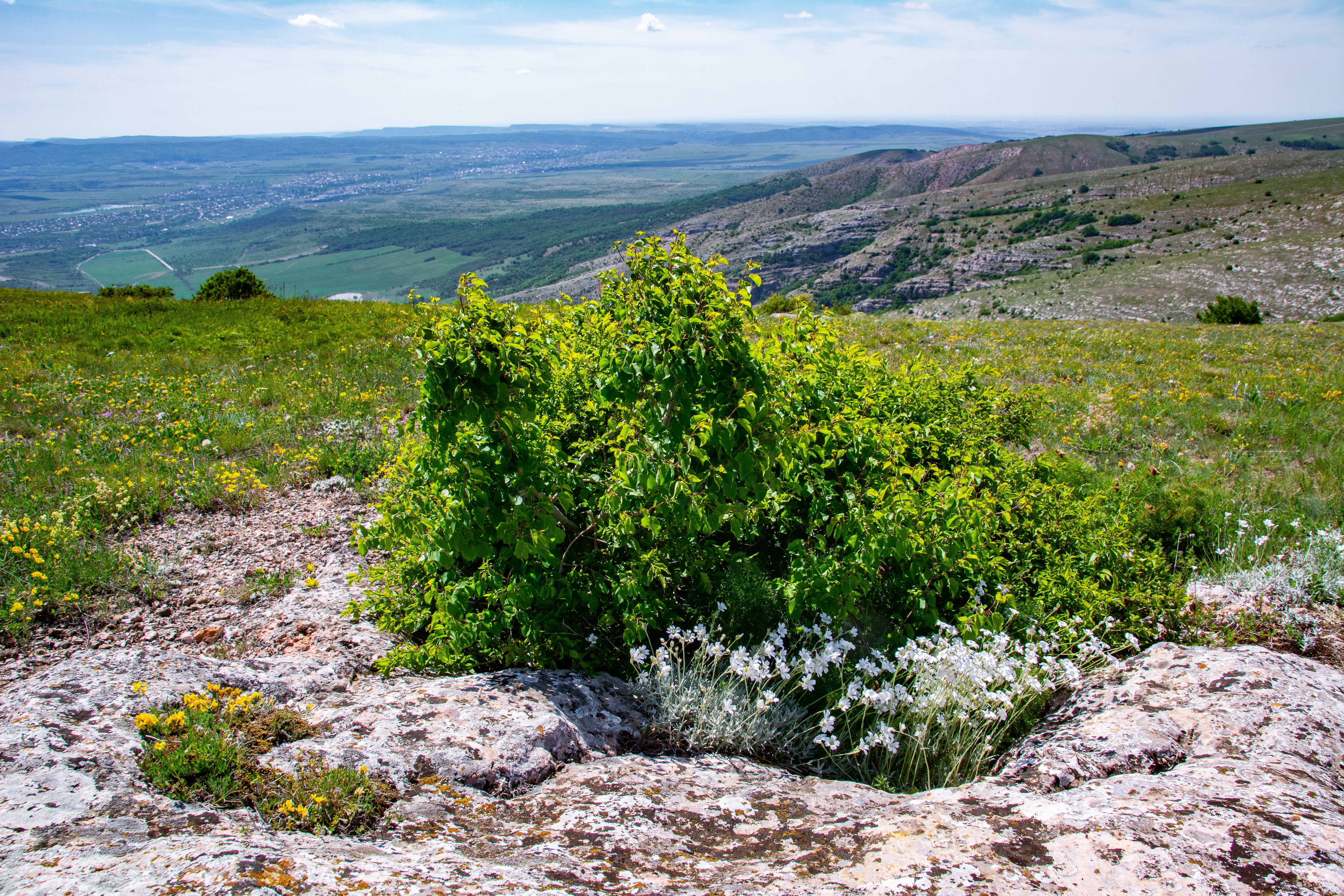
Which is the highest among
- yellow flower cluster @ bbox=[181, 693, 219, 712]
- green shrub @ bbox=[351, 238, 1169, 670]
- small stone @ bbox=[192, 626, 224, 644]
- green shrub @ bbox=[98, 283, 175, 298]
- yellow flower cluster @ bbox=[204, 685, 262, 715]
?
green shrub @ bbox=[98, 283, 175, 298]

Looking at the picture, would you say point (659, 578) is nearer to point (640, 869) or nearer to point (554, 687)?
point (554, 687)

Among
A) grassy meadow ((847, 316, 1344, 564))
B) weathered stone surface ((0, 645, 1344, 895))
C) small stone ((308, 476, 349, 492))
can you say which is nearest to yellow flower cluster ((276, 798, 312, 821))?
weathered stone surface ((0, 645, 1344, 895))

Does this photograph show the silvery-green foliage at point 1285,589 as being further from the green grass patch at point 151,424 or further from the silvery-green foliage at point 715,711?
the green grass patch at point 151,424

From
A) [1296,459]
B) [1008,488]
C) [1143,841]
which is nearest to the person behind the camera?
[1143,841]

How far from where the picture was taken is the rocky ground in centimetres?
208

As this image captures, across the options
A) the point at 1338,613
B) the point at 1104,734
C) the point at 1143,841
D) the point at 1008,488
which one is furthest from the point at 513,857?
the point at 1338,613

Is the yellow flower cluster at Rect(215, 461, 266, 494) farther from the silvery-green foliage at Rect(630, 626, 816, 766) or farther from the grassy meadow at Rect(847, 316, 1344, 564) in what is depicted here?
the grassy meadow at Rect(847, 316, 1344, 564)

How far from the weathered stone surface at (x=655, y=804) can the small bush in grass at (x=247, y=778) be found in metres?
0.09

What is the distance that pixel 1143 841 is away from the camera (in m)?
2.23

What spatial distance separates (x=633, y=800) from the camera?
2875mm

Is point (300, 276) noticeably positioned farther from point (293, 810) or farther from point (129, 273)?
point (293, 810)

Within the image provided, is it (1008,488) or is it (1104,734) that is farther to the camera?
(1008,488)

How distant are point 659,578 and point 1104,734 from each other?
2.49 metres

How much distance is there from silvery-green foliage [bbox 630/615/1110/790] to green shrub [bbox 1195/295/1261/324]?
32.5 meters
